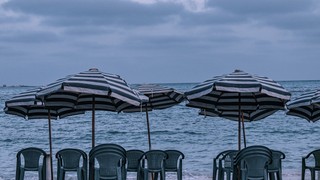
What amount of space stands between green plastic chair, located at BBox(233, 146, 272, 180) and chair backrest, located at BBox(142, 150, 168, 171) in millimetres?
1384

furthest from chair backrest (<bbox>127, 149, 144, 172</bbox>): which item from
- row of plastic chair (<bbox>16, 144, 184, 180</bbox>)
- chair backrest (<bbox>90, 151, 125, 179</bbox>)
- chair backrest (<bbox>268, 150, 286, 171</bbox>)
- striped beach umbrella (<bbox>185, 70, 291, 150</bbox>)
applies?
chair backrest (<bbox>268, 150, 286, 171</bbox>)

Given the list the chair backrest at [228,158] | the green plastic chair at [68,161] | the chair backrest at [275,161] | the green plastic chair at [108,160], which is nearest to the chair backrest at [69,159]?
the green plastic chair at [68,161]

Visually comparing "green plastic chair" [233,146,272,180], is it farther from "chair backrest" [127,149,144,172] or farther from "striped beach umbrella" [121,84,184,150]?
"striped beach umbrella" [121,84,184,150]

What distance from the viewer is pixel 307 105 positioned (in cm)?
845

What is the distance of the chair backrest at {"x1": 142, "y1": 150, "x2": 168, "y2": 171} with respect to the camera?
8938mm

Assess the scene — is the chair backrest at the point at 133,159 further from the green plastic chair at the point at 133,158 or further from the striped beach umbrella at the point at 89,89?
the striped beach umbrella at the point at 89,89

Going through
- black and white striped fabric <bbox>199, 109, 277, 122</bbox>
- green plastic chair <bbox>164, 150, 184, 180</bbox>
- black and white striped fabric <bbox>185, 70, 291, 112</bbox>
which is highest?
black and white striped fabric <bbox>185, 70, 291, 112</bbox>

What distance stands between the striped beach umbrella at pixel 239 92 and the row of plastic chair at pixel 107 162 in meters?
1.02

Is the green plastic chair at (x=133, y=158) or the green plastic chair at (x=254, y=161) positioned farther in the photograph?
the green plastic chair at (x=133, y=158)

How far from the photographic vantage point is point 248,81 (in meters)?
7.89

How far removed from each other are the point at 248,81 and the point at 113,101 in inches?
110

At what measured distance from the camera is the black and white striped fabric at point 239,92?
7.75m

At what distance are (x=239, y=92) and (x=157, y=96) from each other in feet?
10.7

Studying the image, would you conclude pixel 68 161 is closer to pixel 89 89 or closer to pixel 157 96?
pixel 89 89
